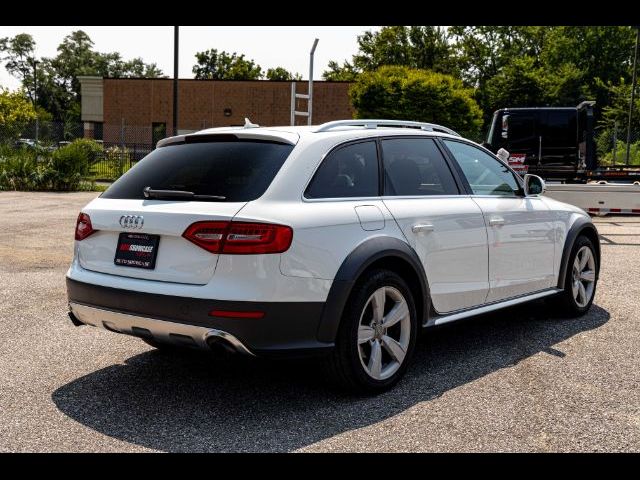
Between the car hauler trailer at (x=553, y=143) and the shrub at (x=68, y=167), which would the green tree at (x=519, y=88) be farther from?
the car hauler trailer at (x=553, y=143)

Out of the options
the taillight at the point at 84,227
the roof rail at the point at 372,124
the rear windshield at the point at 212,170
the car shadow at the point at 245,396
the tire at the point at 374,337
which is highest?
the roof rail at the point at 372,124

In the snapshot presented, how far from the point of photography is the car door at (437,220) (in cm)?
481

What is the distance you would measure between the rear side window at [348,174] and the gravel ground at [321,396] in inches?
49.4

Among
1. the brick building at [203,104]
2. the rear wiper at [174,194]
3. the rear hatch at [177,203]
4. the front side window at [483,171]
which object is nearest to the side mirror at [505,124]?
the front side window at [483,171]

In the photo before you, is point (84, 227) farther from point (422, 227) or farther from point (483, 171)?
point (483, 171)

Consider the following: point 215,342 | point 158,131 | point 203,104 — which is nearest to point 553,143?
point 215,342

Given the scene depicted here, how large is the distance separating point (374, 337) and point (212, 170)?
4.62 feet

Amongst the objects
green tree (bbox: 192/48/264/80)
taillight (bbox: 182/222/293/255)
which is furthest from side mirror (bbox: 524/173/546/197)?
green tree (bbox: 192/48/264/80)

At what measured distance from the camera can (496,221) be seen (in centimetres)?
548

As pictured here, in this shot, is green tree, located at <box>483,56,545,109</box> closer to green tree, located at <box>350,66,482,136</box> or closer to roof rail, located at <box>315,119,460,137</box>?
green tree, located at <box>350,66,482,136</box>
